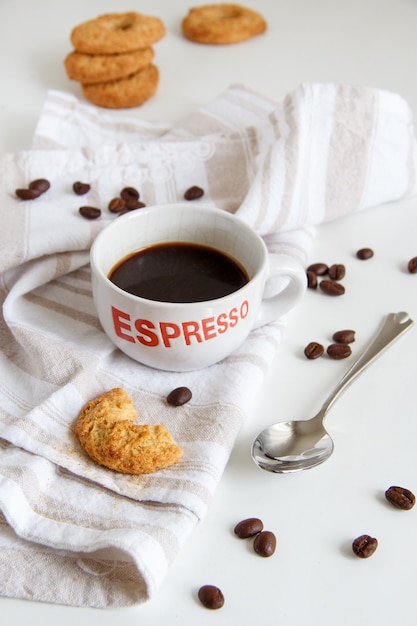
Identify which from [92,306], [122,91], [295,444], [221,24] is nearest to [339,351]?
[295,444]

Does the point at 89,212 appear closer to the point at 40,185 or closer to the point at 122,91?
the point at 40,185

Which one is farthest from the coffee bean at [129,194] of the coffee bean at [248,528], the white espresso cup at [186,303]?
the coffee bean at [248,528]

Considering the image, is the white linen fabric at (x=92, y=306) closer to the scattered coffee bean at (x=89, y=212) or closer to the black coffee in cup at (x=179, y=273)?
the scattered coffee bean at (x=89, y=212)

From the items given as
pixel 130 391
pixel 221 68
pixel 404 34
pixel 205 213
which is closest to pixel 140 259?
pixel 205 213

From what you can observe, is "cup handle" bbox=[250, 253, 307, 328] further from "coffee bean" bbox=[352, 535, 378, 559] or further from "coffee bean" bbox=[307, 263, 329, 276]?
"coffee bean" bbox=[352, 535, 378, 559]

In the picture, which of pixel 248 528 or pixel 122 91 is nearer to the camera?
pixel 248 528

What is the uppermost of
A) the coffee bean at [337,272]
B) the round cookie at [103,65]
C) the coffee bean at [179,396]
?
the round cookie at [103,65]
